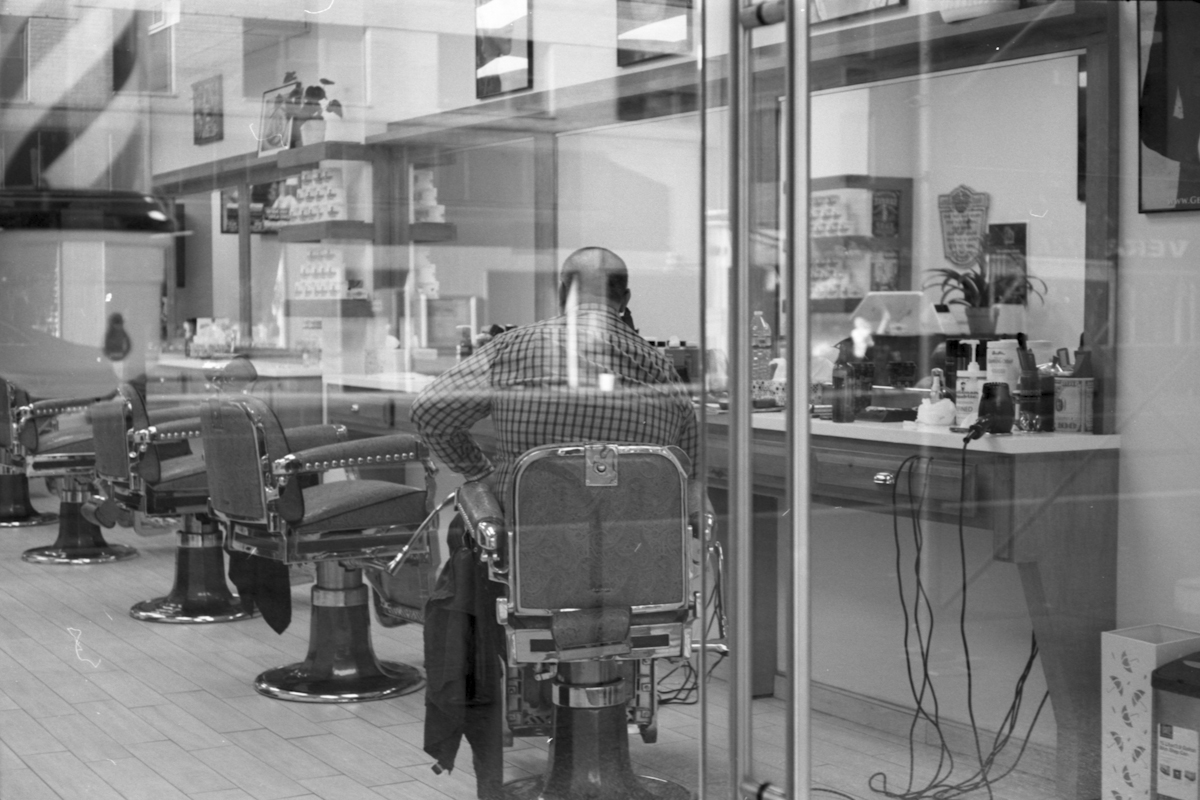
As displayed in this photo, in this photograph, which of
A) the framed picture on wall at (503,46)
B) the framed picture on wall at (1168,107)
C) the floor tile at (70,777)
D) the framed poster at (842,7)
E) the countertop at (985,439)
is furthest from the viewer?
the framed picture on wall at (503,46)

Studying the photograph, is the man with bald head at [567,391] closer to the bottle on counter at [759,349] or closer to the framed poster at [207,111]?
the bottle on counter at [759,349]

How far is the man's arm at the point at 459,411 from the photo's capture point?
255cm

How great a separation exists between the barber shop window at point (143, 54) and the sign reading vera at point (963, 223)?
55.0 inches

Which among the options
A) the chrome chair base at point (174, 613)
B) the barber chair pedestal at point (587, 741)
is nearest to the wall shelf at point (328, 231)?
the chrome chair base at point (174, 613)

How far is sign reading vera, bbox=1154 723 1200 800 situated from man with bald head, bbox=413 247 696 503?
3.06 ft

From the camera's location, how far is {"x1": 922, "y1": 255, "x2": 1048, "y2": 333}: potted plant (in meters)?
2.71

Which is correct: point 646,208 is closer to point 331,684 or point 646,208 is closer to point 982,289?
point 982,289

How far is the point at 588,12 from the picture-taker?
9.12 ft

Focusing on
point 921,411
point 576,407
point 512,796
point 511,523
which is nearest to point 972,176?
point 921,411

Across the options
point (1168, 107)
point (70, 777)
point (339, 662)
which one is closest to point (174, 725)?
point (70, 777)

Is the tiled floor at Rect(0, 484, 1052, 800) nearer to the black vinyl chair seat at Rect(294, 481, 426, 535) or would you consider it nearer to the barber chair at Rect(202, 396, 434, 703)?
the barber chair at Rect(202, 396, 434, 703)

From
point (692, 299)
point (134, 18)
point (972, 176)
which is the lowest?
point (692, 299)

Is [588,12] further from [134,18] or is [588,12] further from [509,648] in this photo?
[509,648]

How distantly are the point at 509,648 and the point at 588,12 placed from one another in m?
1.19
